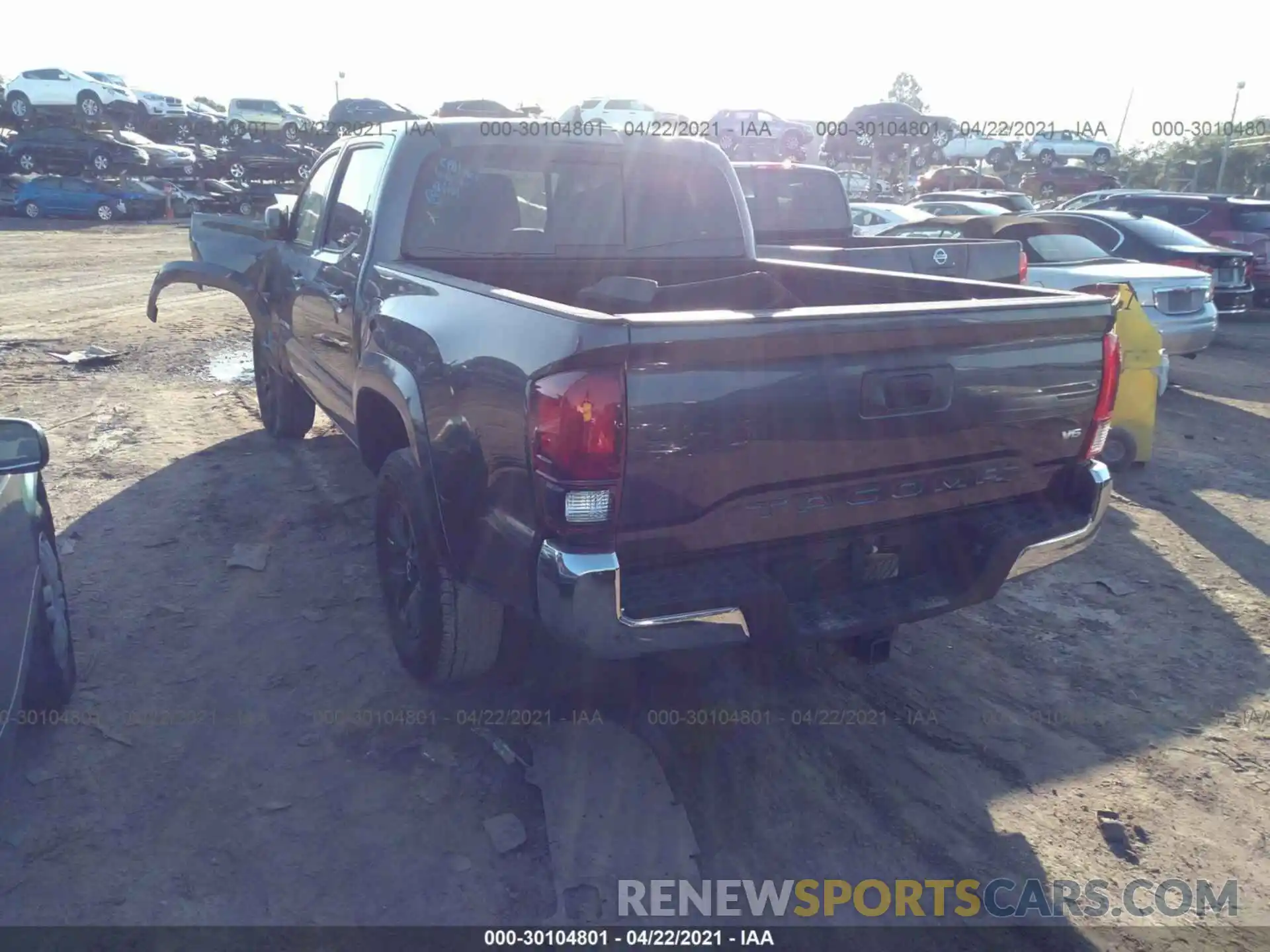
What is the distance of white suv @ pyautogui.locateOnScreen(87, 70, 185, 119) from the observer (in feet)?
116

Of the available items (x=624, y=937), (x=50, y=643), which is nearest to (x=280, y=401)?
(x=50, y=643)

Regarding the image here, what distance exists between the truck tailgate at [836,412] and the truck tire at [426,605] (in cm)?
101

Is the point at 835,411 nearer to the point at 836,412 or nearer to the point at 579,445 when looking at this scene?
the point at 836,412

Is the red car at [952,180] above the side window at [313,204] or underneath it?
underneath

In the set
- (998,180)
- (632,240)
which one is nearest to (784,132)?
(998,180)

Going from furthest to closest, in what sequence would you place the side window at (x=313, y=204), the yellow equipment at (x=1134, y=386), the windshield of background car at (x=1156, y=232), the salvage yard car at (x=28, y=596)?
the windshield of background car at (x=1156, y=232), the yellow equipment at (x=1134, y=386), the side window at (x=313, y=204), the salvage yard car at (x=28, y=596)

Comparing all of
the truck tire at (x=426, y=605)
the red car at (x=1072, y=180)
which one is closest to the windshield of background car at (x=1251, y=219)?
the truck tire at (x=426, y=605)

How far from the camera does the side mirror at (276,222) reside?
5.80m

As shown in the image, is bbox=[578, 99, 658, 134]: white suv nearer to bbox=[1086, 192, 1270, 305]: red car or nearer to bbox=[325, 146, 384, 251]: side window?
bbox=[1086, 192, 1270, 305]: red car

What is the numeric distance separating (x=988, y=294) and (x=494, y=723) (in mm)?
2600

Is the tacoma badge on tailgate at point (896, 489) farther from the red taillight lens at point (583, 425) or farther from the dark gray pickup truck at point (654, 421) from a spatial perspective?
the red taillight lens at point (583, 425)

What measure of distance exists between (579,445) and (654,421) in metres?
0.22

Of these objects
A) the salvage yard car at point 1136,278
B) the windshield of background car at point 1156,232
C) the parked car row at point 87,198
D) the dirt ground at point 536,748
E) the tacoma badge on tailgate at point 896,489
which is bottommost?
the parked car row at point 87,198

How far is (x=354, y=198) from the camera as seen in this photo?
193 inches
